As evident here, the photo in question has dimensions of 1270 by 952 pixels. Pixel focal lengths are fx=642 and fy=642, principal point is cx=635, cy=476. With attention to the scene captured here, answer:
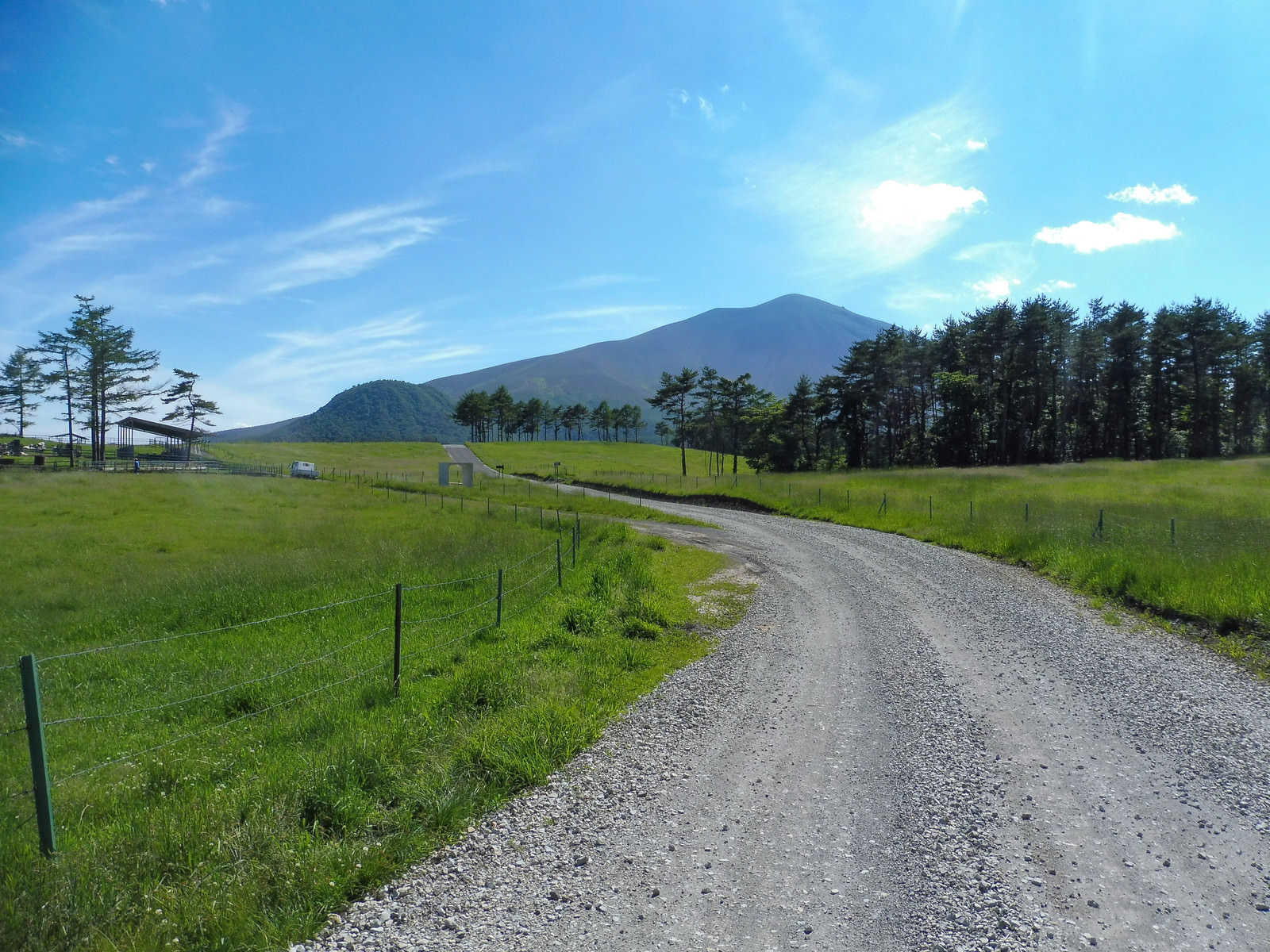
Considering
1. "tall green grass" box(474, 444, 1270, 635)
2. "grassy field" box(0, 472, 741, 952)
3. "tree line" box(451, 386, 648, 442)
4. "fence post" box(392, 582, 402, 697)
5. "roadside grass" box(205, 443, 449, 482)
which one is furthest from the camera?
"tree line" box(451, 386, 648, 442)

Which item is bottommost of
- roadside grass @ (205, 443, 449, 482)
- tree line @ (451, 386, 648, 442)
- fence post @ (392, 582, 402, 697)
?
fence post @ (392, 582, 402, 697)

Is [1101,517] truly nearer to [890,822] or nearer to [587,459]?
[890,822]

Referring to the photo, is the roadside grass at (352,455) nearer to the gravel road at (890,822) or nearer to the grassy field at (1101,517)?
the grassy field at (1101,517)

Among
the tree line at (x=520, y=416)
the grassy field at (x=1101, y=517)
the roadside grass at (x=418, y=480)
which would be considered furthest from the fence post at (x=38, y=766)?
the tree line at (x=520, y=416)

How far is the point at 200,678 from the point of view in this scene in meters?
8.48

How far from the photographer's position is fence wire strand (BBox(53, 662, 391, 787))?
5605 mm

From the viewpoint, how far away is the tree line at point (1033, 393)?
5716cm

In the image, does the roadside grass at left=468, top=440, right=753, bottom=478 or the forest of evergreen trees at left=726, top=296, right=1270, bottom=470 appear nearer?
the forest of evergreen trees at left=726, top=296, right=1270, bottom=470

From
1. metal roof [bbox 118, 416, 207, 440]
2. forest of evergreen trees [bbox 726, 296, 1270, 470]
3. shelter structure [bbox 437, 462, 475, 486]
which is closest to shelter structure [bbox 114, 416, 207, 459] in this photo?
metal roof [bbox 118, 416, 207, 440]

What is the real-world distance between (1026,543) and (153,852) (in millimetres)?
20072

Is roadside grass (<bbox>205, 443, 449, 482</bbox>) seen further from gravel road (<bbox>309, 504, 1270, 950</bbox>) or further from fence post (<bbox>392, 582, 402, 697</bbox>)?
gravel road (<bbox>309, 504, 1270, 950</bbox>)

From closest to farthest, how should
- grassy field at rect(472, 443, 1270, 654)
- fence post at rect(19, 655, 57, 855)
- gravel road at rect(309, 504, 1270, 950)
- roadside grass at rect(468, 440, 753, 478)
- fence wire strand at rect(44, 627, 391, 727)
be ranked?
gravel road at rect(309, 504, 1270, 950) → fence post at rect(19, 655, 57, 855) → fence wire strand at rect(44, 627, 391, 727) → grassy field at rect(472, 443, 1270, 654) → roadside grass at rect(468, 440, 753, 478)

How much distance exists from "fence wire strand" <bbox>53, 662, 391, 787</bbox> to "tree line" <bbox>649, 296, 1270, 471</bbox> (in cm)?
5979

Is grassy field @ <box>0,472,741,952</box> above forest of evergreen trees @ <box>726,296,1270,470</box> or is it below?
below
